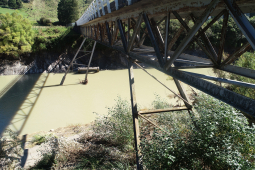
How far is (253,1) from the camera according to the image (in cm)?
136

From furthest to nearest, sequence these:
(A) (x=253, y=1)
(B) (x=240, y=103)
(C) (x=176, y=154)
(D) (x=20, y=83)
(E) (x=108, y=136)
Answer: (D) (x=20, y=83) < (E) (x=108, y=136) < (C) (x=176, y=154) < (A) (x=253, y=1) < (B) (x=240, y=103)

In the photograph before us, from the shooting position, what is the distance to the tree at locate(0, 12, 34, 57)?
13484 mm

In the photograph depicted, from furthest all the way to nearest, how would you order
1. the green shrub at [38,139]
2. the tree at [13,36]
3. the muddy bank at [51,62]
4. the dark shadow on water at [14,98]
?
the muddy bank at [51,62] → the tree at [13,36] → the dark shadow on water at [14,98] → the green shrub at [38,139]

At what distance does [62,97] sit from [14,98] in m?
2.41

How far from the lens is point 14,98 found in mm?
9141

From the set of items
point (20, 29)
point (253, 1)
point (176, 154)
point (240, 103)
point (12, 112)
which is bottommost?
point (12, 112)

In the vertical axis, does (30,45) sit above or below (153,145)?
above

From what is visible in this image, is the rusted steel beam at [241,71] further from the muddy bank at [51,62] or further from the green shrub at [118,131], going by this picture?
the muddy bank at [51,62]

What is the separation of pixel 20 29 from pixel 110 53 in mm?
7593

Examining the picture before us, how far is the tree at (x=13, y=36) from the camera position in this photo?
44.2 feet

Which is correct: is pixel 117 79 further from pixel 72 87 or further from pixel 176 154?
pixel 176 154

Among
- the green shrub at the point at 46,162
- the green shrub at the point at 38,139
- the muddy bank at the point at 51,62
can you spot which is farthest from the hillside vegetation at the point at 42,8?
the green shrub at the point at 46,162

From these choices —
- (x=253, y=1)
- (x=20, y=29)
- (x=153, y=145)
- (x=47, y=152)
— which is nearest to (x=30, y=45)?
(x=20, y=29)

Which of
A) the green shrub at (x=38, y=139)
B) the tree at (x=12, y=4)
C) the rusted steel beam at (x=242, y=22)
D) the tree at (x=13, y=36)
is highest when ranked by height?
the tree at (x=12, y=4)
